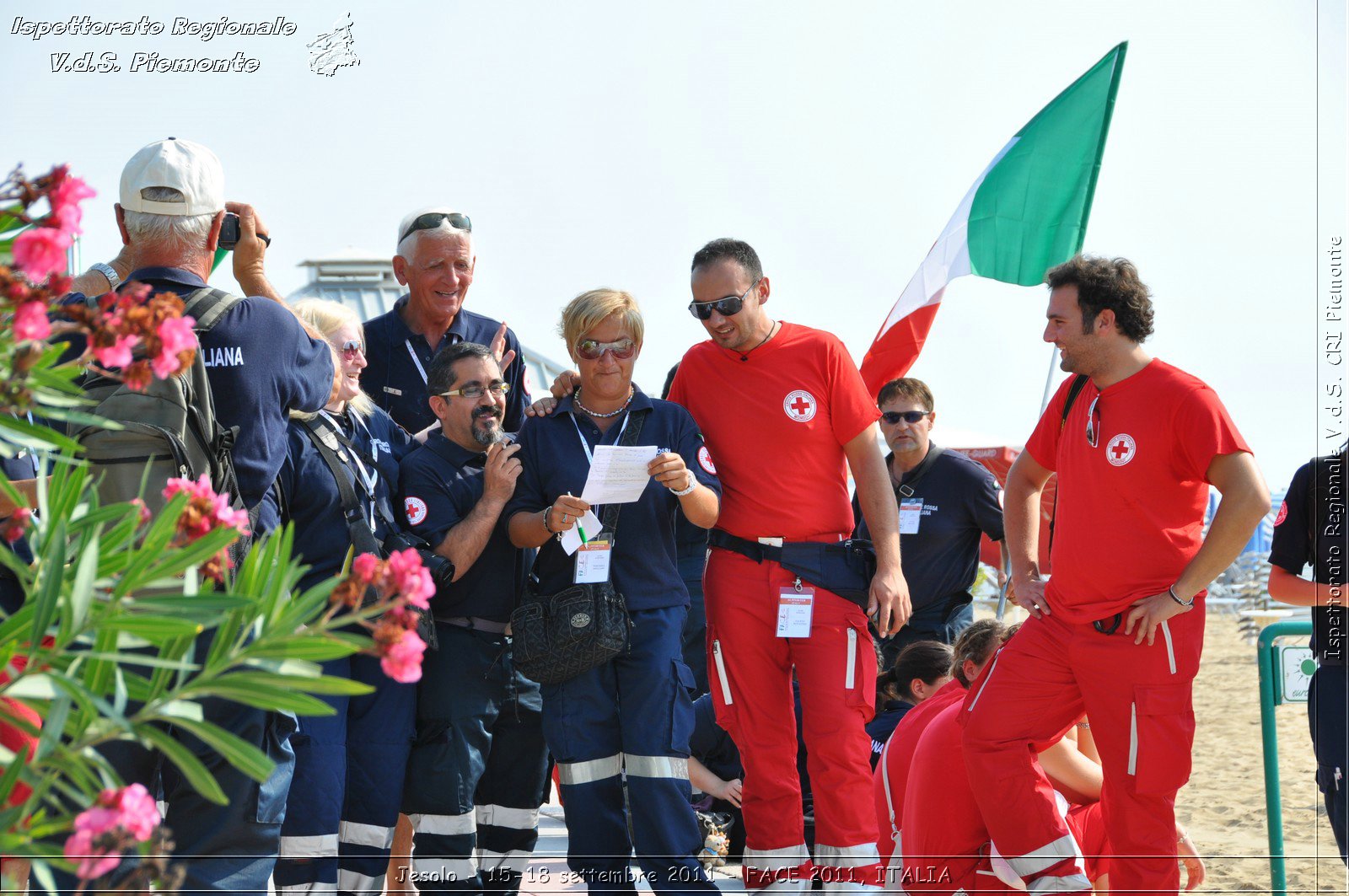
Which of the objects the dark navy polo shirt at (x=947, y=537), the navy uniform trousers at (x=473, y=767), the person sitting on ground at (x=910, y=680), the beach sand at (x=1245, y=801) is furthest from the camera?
the beach sand at (x=1245, y=801)

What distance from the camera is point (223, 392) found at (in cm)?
361

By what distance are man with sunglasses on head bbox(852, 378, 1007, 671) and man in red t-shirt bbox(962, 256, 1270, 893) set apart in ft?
6.77

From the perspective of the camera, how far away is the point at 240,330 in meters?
3.62

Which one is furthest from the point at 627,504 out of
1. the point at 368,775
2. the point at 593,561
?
the point at 368,775

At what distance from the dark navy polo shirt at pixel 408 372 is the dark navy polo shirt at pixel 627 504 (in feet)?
3.13

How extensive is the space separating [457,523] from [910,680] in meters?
2.57

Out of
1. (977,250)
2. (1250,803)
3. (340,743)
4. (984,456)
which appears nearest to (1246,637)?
(984,456)

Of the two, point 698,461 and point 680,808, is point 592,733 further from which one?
point 698,461

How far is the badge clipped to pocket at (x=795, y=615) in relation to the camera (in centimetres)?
487

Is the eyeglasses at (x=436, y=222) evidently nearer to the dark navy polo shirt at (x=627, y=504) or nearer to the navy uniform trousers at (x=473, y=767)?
the dark navy polo shirt at (x=627, y=504)

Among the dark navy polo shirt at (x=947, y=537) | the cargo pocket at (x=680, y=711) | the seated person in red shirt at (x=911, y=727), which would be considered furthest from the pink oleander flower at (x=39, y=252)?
the dark navy polo shirt at (x=947, y=537)

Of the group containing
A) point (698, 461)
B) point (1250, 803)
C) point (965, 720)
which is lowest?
point (1250, 803)

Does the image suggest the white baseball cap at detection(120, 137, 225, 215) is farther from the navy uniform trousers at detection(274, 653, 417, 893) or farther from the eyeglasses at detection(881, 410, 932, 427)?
the eyeglasses at detection(881, 410, 932, 427)

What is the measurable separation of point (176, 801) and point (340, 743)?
82cm
